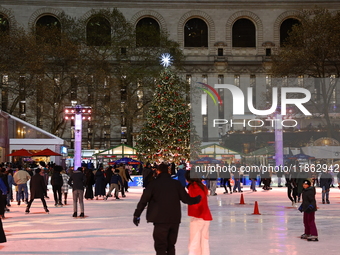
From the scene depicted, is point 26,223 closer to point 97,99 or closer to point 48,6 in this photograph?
point 97,99

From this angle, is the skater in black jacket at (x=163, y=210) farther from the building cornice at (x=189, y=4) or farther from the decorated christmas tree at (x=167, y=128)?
the building cornice at (x=189, y=4)

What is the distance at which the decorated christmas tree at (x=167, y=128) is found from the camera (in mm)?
44375

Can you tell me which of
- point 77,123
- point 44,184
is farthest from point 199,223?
point 77,123

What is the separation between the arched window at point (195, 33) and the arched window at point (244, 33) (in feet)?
13.3

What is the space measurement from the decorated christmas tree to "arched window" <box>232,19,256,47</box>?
43.0 m

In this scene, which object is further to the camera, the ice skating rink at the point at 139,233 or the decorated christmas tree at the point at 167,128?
the decorated christmas tree at the point at 167,128

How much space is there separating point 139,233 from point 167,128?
99.9 feet

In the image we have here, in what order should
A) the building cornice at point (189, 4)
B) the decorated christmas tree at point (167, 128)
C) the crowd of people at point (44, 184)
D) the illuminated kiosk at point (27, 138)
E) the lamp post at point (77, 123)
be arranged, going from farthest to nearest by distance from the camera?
the building cornice at point (189, 4) → the illuminated kiosk at point (27, 138) → the decorated christmas tree at point (167, 128) → the lamp post at point (77, 123) → the crowd of people at point (44, 184)

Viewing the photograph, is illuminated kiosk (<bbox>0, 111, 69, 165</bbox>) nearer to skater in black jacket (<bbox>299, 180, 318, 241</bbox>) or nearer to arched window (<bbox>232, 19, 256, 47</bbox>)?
skater in black jacket (<bbox>299, 180, 318, 241</bbox>)

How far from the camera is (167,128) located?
44.8m

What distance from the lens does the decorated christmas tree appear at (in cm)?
4438

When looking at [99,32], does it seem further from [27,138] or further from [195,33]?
[27,138]

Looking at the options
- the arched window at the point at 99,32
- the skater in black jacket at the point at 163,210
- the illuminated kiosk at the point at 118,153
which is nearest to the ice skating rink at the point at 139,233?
the skater in black jacket at the point at 163,210

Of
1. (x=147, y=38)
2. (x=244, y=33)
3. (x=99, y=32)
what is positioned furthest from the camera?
(x=244, y=33)
